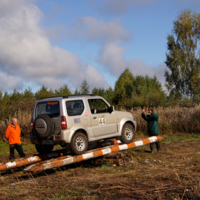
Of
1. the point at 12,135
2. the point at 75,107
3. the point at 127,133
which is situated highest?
the point at 75,107

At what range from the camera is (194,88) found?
35.7m

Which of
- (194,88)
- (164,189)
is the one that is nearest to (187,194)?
(164,189)

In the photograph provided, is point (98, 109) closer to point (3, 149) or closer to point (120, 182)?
point (120, 182)

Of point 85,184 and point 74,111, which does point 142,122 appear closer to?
point 74,111

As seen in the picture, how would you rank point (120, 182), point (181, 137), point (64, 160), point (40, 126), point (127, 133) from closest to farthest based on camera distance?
point (120, 182)
point (64, 160)
point (40, 126)
point (127, 133)
point (181, 137)

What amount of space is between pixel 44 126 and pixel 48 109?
2.56 ft

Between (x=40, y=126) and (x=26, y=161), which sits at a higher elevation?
(x=40, y=126)

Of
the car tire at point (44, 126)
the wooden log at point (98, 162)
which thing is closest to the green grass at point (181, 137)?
the wooden log at point (98, 162)

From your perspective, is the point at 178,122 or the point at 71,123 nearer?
the point at 71,123

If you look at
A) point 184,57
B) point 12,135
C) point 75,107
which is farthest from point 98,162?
point 184,57

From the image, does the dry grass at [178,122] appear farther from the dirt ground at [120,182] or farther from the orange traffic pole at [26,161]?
the orange traffic pole at [26,161]

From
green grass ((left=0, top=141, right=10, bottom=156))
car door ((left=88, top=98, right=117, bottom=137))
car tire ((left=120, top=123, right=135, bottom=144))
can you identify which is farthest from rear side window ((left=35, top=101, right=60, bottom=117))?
green grass ((left=0, top=141, right=10, bottom=156))

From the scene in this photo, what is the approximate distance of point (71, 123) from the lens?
867cm

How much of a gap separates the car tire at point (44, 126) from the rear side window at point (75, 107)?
72 centimetres
